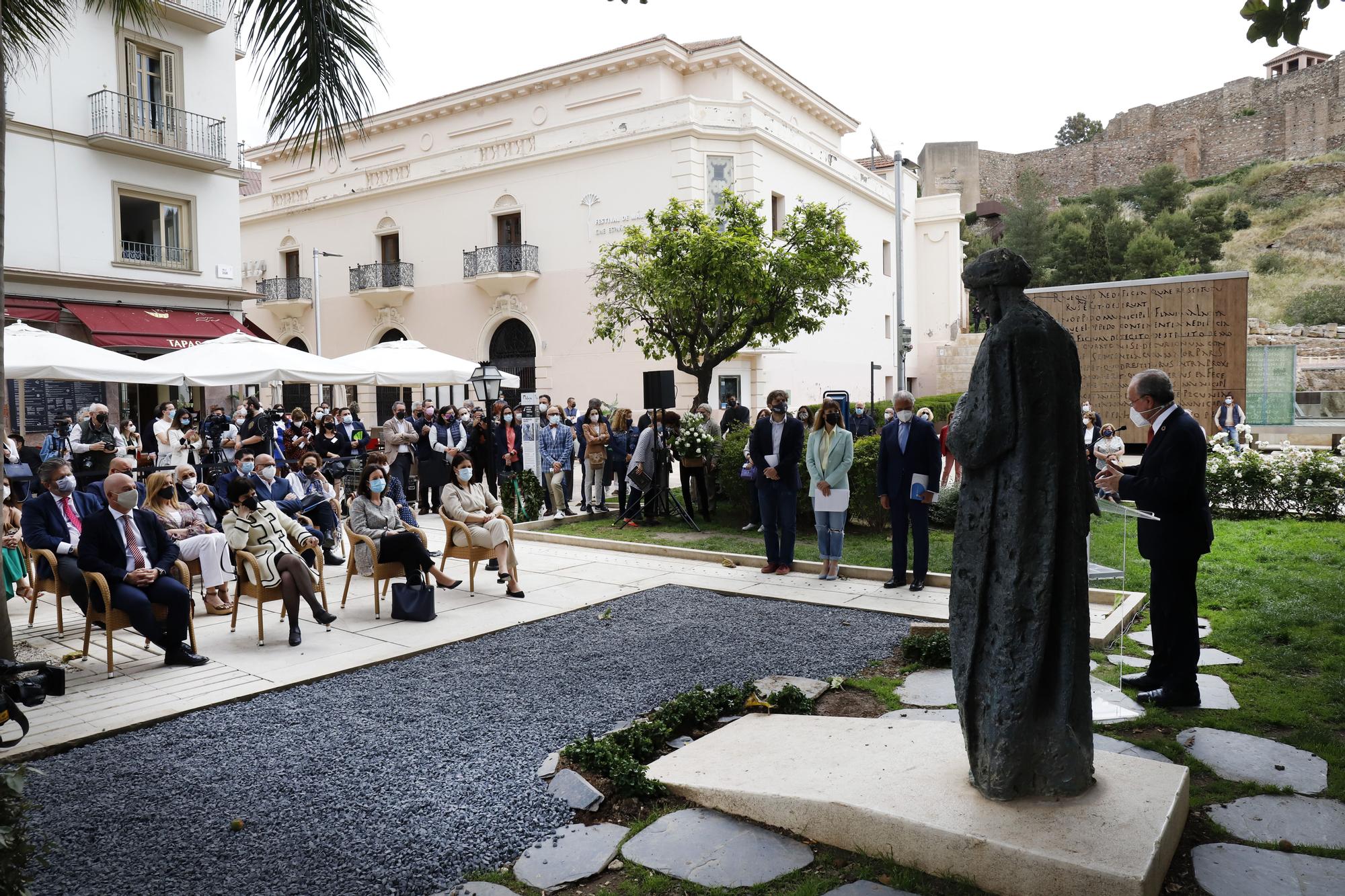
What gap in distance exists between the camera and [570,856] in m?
3.49

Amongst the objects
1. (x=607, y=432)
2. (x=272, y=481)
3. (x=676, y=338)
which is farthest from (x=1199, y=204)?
(x=272, y=481)

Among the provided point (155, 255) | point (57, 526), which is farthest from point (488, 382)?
point (155, 255)

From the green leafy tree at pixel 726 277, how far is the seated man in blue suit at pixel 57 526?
11.2 metres

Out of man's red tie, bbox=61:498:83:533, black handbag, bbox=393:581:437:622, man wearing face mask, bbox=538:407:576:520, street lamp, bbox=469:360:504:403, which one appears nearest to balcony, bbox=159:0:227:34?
street lamp, bbox=469:360:504:403

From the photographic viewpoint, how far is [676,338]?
18.6m

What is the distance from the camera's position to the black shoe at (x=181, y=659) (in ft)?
20.4

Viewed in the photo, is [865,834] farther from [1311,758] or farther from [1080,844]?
[1311,758]

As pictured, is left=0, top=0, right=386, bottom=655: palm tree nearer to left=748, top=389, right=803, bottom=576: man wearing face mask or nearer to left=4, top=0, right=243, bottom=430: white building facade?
left=748, top=389, right=803, bottom=576: man wearing face mask

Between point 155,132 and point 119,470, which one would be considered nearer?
point 119,470

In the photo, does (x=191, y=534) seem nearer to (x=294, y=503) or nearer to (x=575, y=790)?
(x=294, y=503)

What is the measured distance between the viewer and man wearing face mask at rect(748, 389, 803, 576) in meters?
8.98

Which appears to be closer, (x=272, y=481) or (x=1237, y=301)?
(x=272, y=481)

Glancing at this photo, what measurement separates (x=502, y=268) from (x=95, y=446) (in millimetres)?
16291

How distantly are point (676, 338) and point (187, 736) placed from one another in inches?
571
